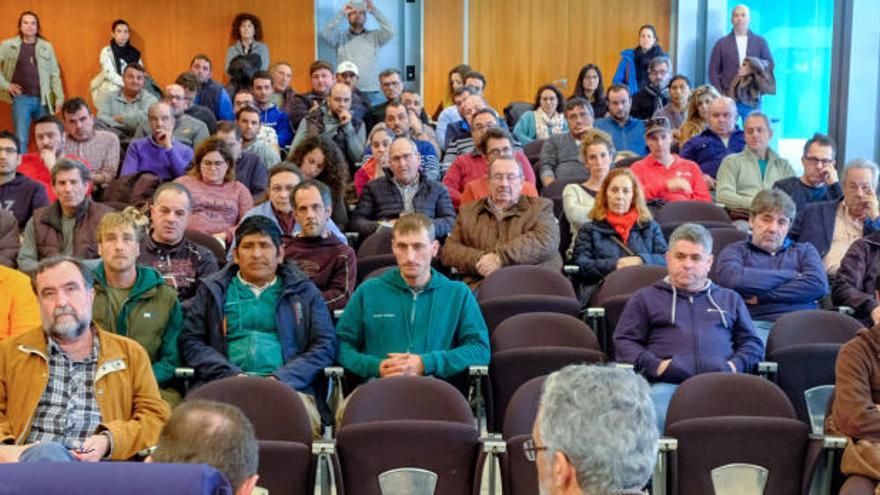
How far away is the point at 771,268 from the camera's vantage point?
5.31 metres

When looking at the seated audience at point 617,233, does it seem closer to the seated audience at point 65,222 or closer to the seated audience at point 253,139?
the seated audience at point 65,222

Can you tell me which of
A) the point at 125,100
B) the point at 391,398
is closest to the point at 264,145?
the point at 125,100

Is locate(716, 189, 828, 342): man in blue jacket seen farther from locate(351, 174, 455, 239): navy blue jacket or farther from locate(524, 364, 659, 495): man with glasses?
locate(524, 364, 659, 495): man with glasses

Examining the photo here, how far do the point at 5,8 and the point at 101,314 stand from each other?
25.7 feet

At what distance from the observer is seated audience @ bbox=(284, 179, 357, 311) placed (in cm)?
524

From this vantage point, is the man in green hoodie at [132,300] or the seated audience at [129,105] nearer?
the man in green hoodie at [132,300]

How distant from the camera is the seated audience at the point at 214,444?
214 cm

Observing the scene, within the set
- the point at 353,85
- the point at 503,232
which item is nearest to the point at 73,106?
the point at 353,85

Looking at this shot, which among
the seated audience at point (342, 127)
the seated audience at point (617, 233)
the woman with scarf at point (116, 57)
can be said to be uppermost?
the woman with scarf at point (116, 57)

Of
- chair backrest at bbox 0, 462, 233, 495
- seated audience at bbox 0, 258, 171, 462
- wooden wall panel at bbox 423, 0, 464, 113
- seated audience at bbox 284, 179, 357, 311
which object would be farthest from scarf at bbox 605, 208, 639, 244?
wooden wall panel at bbox 423, 0, 464, 113

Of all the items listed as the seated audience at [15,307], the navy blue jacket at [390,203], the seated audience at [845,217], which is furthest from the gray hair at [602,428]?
the navy blue jacket at [390,203]

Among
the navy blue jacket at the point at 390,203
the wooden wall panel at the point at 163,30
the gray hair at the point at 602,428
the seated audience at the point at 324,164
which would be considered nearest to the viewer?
the gray hair at the point at 602,428

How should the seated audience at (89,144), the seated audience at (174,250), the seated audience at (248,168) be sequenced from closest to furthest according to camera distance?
the seated audience at (174,250) → the seated audience at (248,168) → the seated audience at (89,144)

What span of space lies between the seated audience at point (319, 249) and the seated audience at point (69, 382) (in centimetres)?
147
